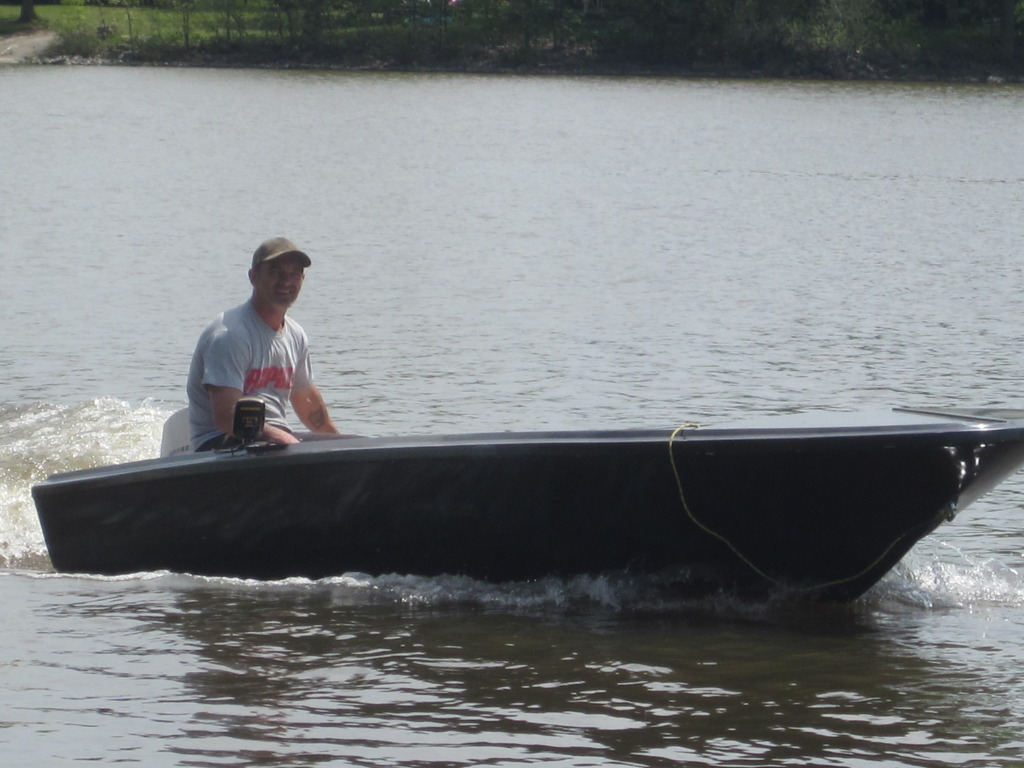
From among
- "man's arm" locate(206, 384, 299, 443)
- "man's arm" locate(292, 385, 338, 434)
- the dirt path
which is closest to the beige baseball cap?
"man's arm" locate(206, 384, 299, 443)

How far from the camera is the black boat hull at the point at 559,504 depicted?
609 cm

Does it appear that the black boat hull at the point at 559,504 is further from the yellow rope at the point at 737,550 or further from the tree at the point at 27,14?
the tree at the point at 27,14

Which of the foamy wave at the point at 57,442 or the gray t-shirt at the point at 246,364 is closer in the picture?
the gray t-shirt at the point at 246,364

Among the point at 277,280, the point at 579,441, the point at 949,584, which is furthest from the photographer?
the point at 949,584

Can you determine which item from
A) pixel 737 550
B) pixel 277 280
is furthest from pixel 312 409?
pixel 737 550

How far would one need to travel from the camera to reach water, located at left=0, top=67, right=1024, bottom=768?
5.29m

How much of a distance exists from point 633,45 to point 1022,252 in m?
59.0

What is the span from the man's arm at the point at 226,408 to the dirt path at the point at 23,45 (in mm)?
71252

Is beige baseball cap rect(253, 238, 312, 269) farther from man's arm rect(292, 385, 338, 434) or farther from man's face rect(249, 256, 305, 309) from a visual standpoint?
man's arm rect(292, 385, 338, 434)

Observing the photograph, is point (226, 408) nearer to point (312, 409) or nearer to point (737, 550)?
point (312, 409)

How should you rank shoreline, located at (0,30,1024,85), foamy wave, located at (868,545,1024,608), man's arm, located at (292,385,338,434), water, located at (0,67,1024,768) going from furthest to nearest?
shoreline, located at (0,30,1024,85) < man's arm, located at (292,385,338,434) < foamy wave, located at (868,545,1024,608) < water, located at (0,67,1024,768)

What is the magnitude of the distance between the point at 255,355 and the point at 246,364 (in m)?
0.06

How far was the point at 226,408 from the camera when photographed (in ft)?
21.4

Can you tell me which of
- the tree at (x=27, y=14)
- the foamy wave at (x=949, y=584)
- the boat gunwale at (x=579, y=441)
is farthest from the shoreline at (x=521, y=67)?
the boat gunwale at (x=579, y=441)
